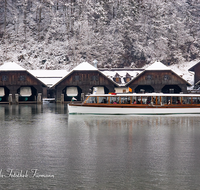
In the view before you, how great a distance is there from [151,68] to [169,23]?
51.1 m

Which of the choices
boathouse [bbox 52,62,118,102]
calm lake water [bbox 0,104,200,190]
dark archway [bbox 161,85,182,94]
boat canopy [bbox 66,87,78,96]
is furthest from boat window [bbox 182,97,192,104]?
boat canopy [bbox 66,87,78,96]

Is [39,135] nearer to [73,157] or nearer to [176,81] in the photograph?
[73,157]

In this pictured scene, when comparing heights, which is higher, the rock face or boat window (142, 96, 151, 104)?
the rock face

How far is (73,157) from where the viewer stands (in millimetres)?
16516

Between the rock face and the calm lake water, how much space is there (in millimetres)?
87213

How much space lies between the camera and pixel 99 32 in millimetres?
115688

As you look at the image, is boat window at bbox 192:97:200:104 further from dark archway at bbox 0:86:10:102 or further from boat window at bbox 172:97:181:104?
dark archway at bbox 0:86:10:102

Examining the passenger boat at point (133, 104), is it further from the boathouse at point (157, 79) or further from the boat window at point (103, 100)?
the boathouse at point (157, 79)

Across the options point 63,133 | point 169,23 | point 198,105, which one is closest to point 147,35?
point 169,23

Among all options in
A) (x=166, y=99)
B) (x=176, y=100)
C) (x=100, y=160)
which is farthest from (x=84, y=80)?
(x=100, y=160)

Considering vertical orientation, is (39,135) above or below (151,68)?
below

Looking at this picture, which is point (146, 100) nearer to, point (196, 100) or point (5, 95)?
point (196, 100)

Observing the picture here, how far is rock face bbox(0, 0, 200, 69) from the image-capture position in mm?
111188

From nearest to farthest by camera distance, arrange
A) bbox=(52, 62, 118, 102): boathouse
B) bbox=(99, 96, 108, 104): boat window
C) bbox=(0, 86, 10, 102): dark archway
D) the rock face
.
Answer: bbox=(99, 96, 108, 104): boat window
bbox=(52, 62, 118, 102): boathouse
bbox=(0, 86, 10, 102): dark archway
the rock face
